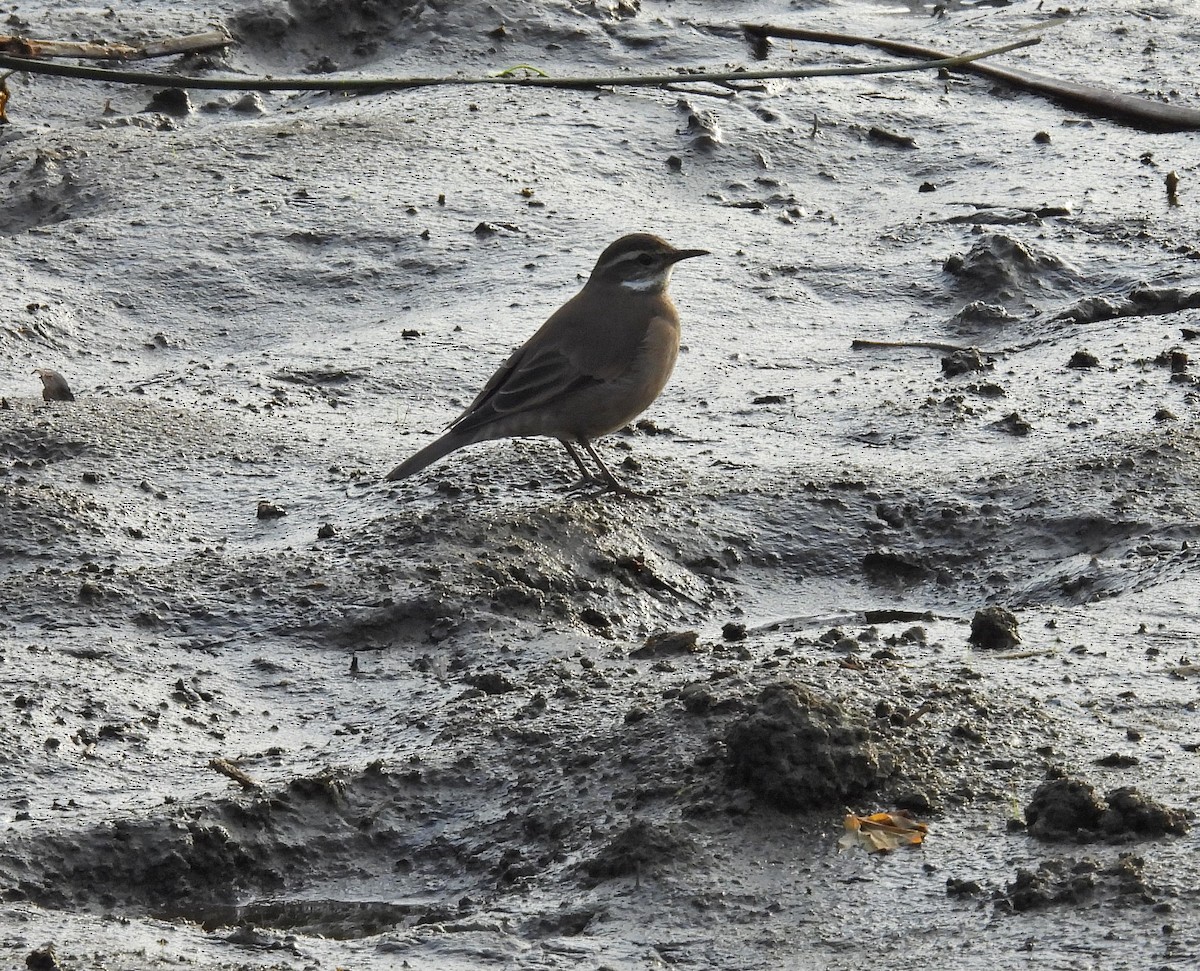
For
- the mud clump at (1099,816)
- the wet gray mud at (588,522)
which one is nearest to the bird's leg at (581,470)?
the wet gray mud at (588,522)

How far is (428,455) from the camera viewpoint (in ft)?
20.8

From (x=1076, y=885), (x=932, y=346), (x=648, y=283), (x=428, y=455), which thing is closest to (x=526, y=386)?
(x=428, y=455)

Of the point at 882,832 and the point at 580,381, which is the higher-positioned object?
the point at 580,381

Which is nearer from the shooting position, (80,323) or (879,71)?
(80,323)

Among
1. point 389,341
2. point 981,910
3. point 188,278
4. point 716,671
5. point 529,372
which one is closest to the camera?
point 981,910

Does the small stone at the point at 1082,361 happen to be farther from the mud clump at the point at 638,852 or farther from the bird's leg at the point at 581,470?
the mud clump at the point at 638,852

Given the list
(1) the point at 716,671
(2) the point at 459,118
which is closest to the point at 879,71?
(2) the point at 459,118

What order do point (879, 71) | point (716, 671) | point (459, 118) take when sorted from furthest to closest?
1. point (879, 71)
2. point (459, 118)
3. point (716, 671)

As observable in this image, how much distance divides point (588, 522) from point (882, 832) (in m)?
2.22

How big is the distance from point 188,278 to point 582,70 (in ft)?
11.8

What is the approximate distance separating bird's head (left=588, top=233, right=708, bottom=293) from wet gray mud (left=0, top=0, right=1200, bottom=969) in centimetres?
57

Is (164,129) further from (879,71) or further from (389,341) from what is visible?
(879,71)

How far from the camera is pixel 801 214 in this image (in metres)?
9.39

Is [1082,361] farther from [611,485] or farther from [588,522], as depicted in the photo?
[588,522]
